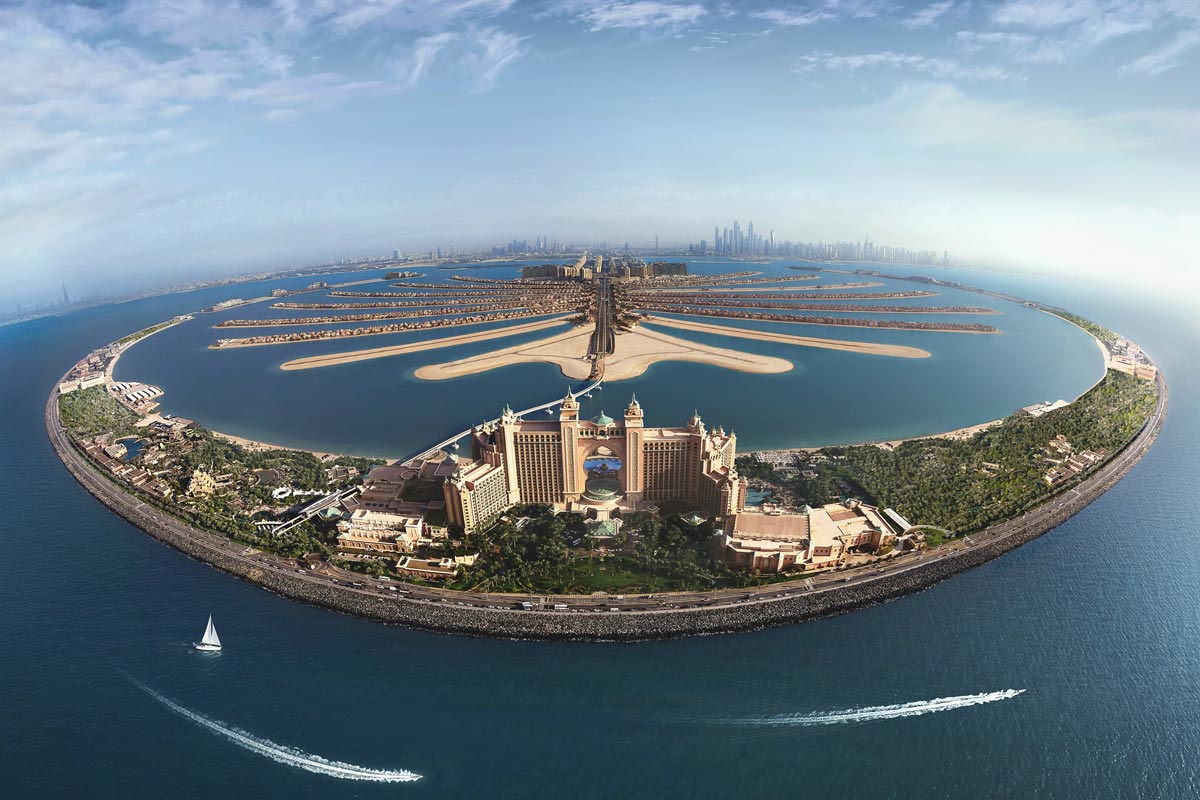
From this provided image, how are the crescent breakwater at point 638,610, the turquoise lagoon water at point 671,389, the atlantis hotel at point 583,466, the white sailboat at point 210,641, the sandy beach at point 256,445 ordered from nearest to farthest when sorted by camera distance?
the white sailboat at point 210,641
the crescent breakwater at point 638,610
the atlantis hotel at point 583,466
the sandy beach at point 256,445
the turquoise lagoon water at point 671,389

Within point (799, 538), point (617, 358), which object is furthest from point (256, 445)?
point (799, 538)

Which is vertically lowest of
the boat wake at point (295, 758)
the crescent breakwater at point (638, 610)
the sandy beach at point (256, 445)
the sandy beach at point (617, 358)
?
the boat wake at point (295, 758)

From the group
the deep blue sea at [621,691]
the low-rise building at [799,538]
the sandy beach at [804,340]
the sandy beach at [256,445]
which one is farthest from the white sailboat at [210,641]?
the sandy beach at [804,340]

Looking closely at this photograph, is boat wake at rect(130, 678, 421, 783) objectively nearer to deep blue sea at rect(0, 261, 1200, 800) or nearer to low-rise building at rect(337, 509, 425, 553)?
deep blue sea at rect(0, 261, 1200, 800)

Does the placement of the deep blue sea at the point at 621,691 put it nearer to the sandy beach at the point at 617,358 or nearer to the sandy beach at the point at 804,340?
the sandy beach at the point at 617,358

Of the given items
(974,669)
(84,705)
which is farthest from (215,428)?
(974,669)

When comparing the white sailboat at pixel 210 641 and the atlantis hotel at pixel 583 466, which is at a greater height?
the atlantis hotel at pixel 583 466

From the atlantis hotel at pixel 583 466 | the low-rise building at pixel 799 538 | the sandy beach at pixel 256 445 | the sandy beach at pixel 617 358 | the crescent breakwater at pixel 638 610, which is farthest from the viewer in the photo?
the sandy beach at pixel 617 358
